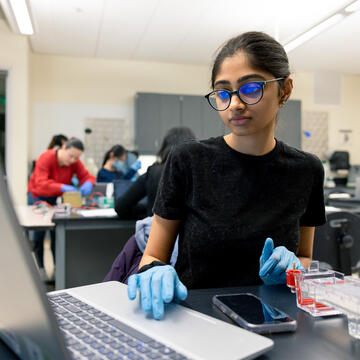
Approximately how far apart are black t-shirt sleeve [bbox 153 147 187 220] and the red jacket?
2602 mm

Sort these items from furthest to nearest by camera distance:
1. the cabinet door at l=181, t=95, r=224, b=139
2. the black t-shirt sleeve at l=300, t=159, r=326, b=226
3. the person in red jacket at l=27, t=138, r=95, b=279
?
the cabinet door at l=181, t=95, r=224, b=139
the person in red jacket at l=27, t=138, r=95, b=279
the black t-shirt sleeve at l=300, t=159, r=326, b=226

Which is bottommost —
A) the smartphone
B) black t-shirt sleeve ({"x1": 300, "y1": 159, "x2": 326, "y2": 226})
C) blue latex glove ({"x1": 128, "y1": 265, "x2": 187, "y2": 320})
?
the smartphone

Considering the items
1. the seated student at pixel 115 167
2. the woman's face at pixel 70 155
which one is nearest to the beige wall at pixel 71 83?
the seated student at pixel 115 167

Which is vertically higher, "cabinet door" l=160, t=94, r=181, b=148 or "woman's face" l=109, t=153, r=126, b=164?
"cabinet door" l=160, t=94, r=181, b=148

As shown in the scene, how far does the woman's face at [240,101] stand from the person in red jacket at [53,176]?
2.67 metres

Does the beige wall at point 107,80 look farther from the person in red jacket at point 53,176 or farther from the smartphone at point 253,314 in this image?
the smartphone at point 253,314

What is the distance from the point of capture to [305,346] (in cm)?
52

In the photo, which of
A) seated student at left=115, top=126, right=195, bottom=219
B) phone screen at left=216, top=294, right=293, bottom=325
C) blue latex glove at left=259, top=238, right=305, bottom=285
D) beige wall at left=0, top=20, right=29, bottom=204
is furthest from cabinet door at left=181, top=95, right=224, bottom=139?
phone screen at left=216, top=294, right=293, bottom=325

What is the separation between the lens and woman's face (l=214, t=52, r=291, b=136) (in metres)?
0.89

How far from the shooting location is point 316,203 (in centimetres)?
108

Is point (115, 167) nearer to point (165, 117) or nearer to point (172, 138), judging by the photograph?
point (165, 117)

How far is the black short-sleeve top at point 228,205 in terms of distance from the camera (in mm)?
969

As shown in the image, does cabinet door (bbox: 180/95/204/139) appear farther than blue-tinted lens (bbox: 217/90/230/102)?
Yes

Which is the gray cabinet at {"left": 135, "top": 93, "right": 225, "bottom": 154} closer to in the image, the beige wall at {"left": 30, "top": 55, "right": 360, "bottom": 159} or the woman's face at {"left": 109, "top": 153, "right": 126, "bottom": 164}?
the beige wall at {"left": 30, "top": 55, "right": 360, "bottom": 159}
